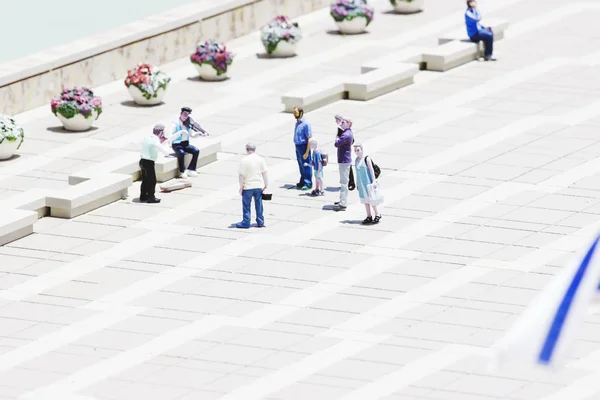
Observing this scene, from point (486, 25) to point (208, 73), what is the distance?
6.97 m

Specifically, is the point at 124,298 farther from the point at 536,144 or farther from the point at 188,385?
the point at 536,144

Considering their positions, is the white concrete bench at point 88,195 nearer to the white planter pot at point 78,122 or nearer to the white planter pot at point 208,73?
the white planter pot at point 78,122

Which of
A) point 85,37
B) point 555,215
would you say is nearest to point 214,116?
point 85,37

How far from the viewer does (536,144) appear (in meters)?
31.2

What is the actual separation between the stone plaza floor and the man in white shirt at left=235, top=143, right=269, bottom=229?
543mm

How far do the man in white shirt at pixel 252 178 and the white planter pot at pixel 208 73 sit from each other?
1032 cm

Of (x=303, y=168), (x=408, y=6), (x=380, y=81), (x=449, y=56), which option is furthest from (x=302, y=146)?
(x=408, y=6)

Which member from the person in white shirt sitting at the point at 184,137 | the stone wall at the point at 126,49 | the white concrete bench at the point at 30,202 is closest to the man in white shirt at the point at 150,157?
the person in white shirt sitting at the point at 184,137

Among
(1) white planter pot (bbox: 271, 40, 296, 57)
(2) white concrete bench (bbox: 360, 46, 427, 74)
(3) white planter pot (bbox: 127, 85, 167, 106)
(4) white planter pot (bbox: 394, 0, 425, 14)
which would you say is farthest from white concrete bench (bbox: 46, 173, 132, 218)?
(4) white planter pot (bbox: 394, 0, 425, 14)

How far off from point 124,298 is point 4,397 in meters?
3.69

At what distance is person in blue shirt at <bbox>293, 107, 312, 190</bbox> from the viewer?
28172 mm

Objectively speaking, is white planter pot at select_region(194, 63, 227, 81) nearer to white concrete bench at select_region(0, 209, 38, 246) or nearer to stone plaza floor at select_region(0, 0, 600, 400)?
stone plaza floor at select_region(0, 0, 600, 400)

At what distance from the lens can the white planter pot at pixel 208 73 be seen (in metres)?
36.3

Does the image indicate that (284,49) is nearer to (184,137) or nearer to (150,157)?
(184,137)
